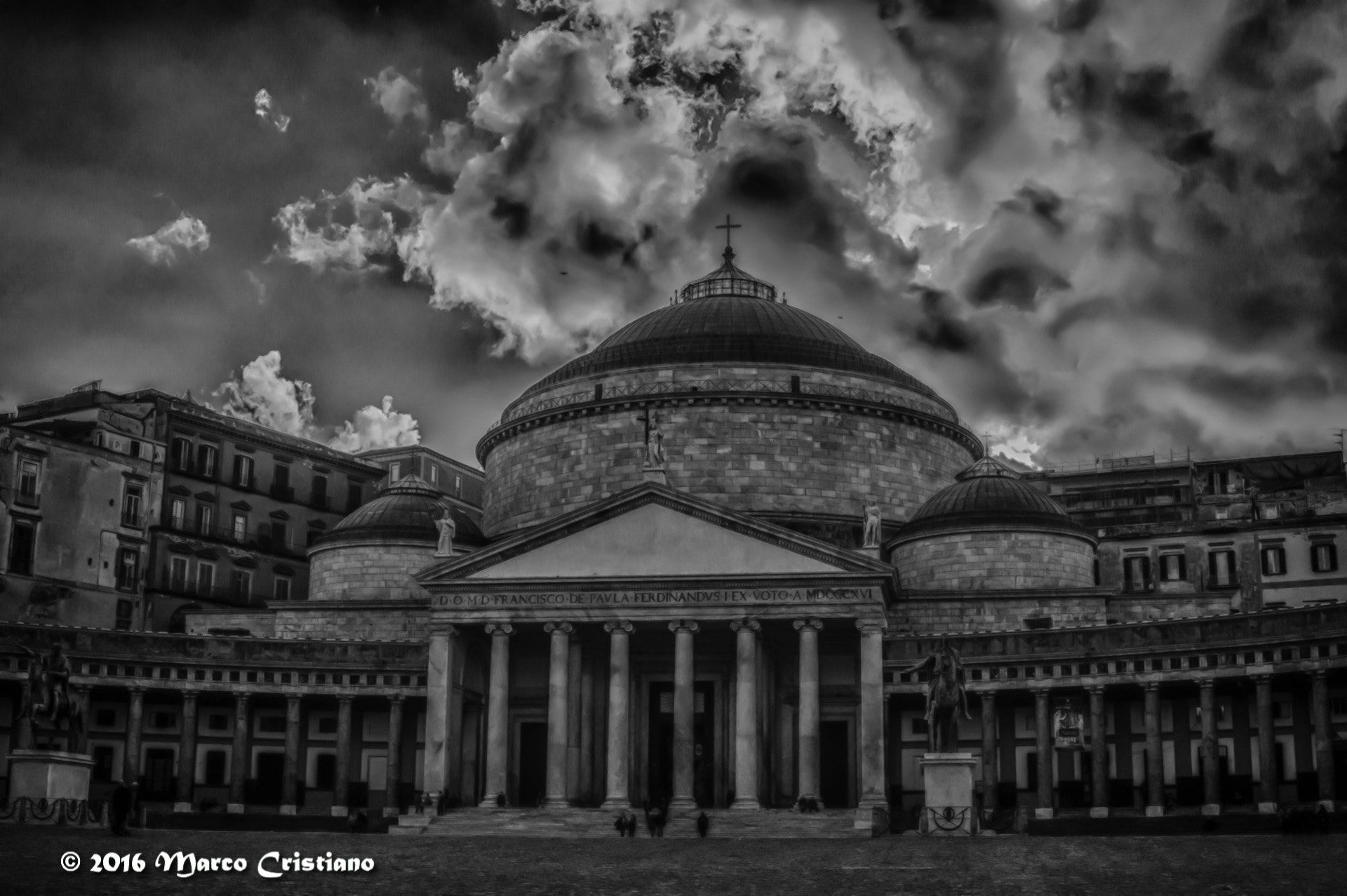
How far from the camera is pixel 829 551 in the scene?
66000 millimetres

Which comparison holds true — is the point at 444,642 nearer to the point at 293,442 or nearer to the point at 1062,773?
the point at 1062,773

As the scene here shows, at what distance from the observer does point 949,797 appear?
5219 centimetres

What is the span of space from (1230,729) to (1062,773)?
20.8ft

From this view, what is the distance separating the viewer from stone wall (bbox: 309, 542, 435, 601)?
80.4 meters

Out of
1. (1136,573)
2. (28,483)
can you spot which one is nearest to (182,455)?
(28,483)

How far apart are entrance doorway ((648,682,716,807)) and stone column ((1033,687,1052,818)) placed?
11877 mm

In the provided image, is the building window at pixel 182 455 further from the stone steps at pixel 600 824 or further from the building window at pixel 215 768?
the stone steps at pixel 600 824

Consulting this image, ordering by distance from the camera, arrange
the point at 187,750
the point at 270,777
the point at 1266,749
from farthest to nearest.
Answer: the point at 270,777
the point at 187,750
the point at 1266,749

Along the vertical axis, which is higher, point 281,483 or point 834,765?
point 281,483

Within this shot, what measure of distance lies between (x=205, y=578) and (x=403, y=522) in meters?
12.6

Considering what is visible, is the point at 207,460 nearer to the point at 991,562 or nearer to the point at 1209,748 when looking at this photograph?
the point at 991,562

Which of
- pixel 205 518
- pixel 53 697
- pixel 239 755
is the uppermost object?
pixel 205 518

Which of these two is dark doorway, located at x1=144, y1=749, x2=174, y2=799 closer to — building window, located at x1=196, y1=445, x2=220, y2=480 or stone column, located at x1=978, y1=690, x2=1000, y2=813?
building window, located at x1=196, y1=445, x2=220, y2=480

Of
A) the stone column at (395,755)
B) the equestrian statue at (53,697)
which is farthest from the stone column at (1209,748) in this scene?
the equestrian statue at (53,697)
